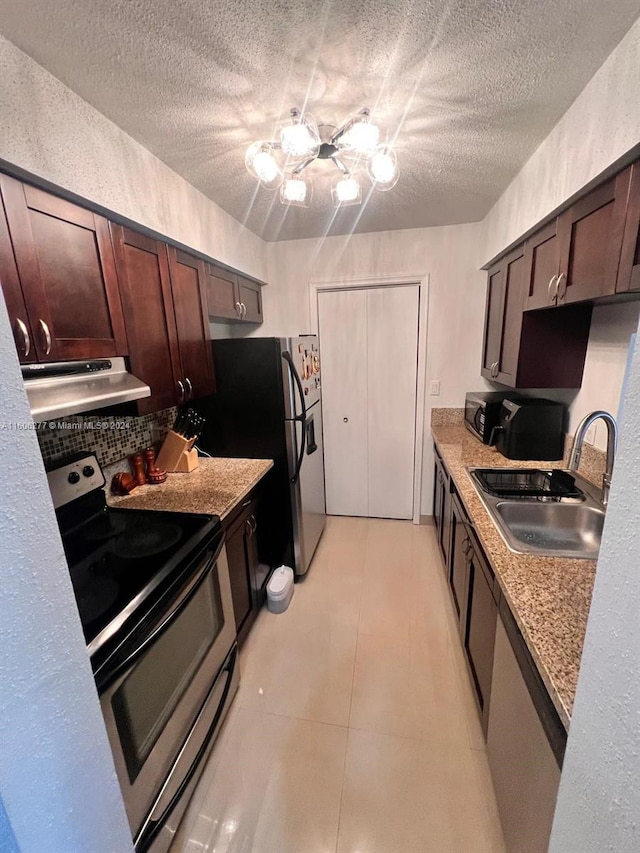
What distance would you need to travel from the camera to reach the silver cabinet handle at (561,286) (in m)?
1.40

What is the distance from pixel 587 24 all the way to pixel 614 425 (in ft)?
3.76

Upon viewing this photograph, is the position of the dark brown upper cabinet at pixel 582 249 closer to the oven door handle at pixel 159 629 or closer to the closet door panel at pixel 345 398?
the closet door panel at pixel 345 398

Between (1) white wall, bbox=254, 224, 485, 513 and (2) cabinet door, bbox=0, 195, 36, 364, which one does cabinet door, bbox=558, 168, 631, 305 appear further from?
(2) cabinet door, bbox=0, 195, 36, 364

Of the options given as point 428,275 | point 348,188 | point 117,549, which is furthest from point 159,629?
point 428,275

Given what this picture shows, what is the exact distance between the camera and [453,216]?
2.32m

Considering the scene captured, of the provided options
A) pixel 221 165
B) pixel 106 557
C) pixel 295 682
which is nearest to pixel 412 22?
pixel 221 165

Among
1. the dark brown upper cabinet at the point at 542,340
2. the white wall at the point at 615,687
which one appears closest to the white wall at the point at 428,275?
the dark brown upper cabinet at the point at 542,340

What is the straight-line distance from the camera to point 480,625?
1.39m

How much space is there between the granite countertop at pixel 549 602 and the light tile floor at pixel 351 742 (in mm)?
864

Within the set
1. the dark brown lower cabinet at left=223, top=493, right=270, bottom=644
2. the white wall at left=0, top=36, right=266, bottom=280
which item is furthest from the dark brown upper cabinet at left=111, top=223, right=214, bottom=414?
the dark brown lower cabinet at left=223, top=493, right=270, bottom=644

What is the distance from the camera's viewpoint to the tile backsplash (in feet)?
4.62

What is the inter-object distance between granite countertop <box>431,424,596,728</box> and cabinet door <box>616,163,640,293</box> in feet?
2.90

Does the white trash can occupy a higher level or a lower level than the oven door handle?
lower

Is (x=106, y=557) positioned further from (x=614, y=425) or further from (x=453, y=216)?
(x=453, y=216)
